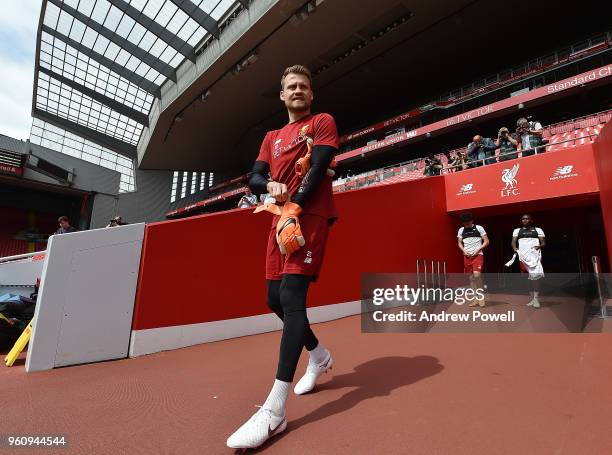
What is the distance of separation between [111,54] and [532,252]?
2683 centimetres

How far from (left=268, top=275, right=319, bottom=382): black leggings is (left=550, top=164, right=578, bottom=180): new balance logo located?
821cm

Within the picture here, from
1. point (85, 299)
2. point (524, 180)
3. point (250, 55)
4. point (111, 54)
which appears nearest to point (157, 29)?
point (111, 54)

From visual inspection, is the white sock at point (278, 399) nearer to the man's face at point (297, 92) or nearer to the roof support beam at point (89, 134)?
the man's face at point (297, 92)

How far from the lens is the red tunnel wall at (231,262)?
2.98 meters

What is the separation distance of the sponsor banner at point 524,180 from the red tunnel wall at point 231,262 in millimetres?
3479

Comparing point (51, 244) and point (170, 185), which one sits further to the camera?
point (170, 185)

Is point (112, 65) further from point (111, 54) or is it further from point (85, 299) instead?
point (85, 299)

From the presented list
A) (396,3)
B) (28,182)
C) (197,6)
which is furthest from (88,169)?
(396,3)

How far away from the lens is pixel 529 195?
7645mm

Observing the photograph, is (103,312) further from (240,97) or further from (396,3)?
(240,97)

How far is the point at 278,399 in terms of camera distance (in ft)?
4.32

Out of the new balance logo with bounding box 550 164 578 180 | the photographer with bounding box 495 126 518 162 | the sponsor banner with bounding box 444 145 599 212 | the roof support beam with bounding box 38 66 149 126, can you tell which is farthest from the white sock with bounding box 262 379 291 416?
the roof support beam with bounding box 38 66 149 126

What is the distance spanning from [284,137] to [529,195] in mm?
7931

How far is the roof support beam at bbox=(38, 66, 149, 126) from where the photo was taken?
2494 centimetres
